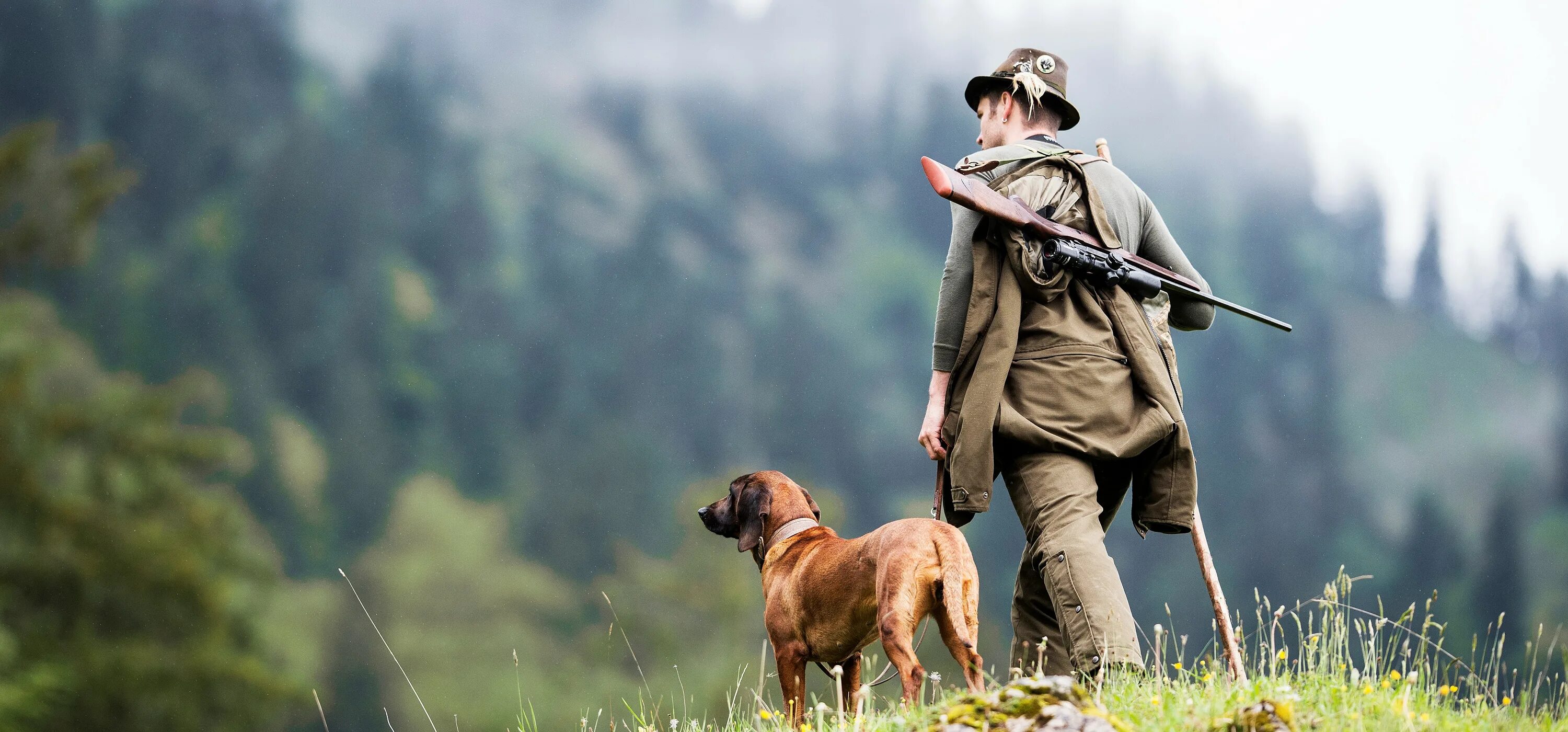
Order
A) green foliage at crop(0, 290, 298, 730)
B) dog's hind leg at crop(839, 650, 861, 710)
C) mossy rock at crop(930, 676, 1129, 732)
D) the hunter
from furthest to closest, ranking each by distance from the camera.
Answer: green foliage at crop(0, 290, 298, 730), dog's hind leg at crop(839, 650, 861, 710), the hunter, mossy rock at crop(930, 676, 1129, 732)

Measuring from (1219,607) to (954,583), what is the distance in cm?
67

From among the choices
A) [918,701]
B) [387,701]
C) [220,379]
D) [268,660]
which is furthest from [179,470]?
[918,701]

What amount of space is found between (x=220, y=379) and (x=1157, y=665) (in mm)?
15945

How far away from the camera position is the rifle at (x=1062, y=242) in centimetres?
277

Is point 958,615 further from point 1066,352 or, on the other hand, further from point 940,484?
point 1066,352

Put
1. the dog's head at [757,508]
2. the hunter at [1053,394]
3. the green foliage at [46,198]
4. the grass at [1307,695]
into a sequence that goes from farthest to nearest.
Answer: the green foliage at [46,198], the dog's head at [757,508], the hunter at [1053,394], the grass at [1307,695]

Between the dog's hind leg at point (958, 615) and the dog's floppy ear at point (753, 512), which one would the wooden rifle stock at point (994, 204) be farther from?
the dog's floppy ear at point (753, 512)

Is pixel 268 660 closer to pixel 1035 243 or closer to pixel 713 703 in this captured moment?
pixel 713 703

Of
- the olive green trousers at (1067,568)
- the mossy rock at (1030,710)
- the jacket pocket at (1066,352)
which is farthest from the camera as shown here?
the jacket pocket at (1066,352)

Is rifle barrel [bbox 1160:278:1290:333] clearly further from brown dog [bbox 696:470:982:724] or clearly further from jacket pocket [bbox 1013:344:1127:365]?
brown dog [bbox 696:470:982:724]

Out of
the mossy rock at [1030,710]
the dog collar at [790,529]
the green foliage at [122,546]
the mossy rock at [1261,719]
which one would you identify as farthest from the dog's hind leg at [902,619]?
the green foliage at [122,546]

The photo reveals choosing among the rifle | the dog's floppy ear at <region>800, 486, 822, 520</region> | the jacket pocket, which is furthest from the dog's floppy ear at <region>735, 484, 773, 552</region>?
the rifle

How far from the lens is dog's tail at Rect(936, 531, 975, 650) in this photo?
2.91 m

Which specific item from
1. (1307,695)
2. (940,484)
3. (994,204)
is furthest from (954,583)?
(994,204)
